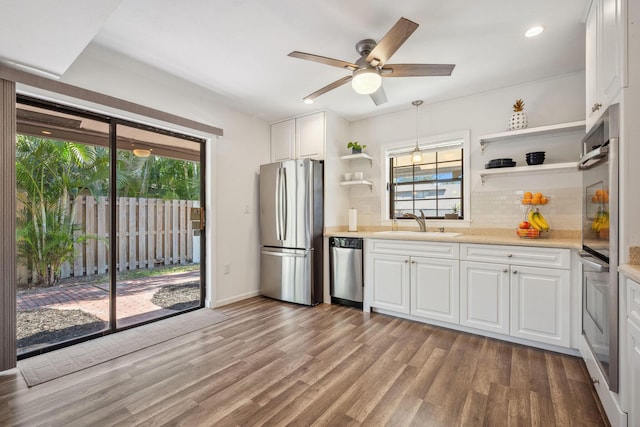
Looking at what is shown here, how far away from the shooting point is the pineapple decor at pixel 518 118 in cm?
299

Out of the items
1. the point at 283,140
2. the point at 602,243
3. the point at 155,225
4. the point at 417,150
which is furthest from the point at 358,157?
the point at 602,243

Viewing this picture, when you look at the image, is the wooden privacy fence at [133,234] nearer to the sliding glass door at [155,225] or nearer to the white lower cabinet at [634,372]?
the sliding glass door at [155,225]

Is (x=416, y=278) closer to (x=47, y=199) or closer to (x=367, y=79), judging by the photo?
(x=367, y=79)

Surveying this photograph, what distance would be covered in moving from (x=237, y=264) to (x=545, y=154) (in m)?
3.74

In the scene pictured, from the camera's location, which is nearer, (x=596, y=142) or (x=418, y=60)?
(x=596, y=142)

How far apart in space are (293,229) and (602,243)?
9.37 ft

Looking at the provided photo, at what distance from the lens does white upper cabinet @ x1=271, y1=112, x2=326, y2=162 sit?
3928 millimetres

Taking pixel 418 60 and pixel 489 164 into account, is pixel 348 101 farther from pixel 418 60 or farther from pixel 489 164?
pixel 489 164

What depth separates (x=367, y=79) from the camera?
7.27 ft

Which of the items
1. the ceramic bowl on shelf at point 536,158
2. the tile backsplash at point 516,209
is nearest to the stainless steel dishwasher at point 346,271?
the tile backsplash at point 516,209

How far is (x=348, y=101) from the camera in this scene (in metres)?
3.63

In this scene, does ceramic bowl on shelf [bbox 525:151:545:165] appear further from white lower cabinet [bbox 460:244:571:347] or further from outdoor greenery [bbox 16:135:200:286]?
outdoor greenery [bbox 16:135:200:286]

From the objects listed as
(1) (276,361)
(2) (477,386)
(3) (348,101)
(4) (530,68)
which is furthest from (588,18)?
(1) (276,361)

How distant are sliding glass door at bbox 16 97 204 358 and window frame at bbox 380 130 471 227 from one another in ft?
8.07
